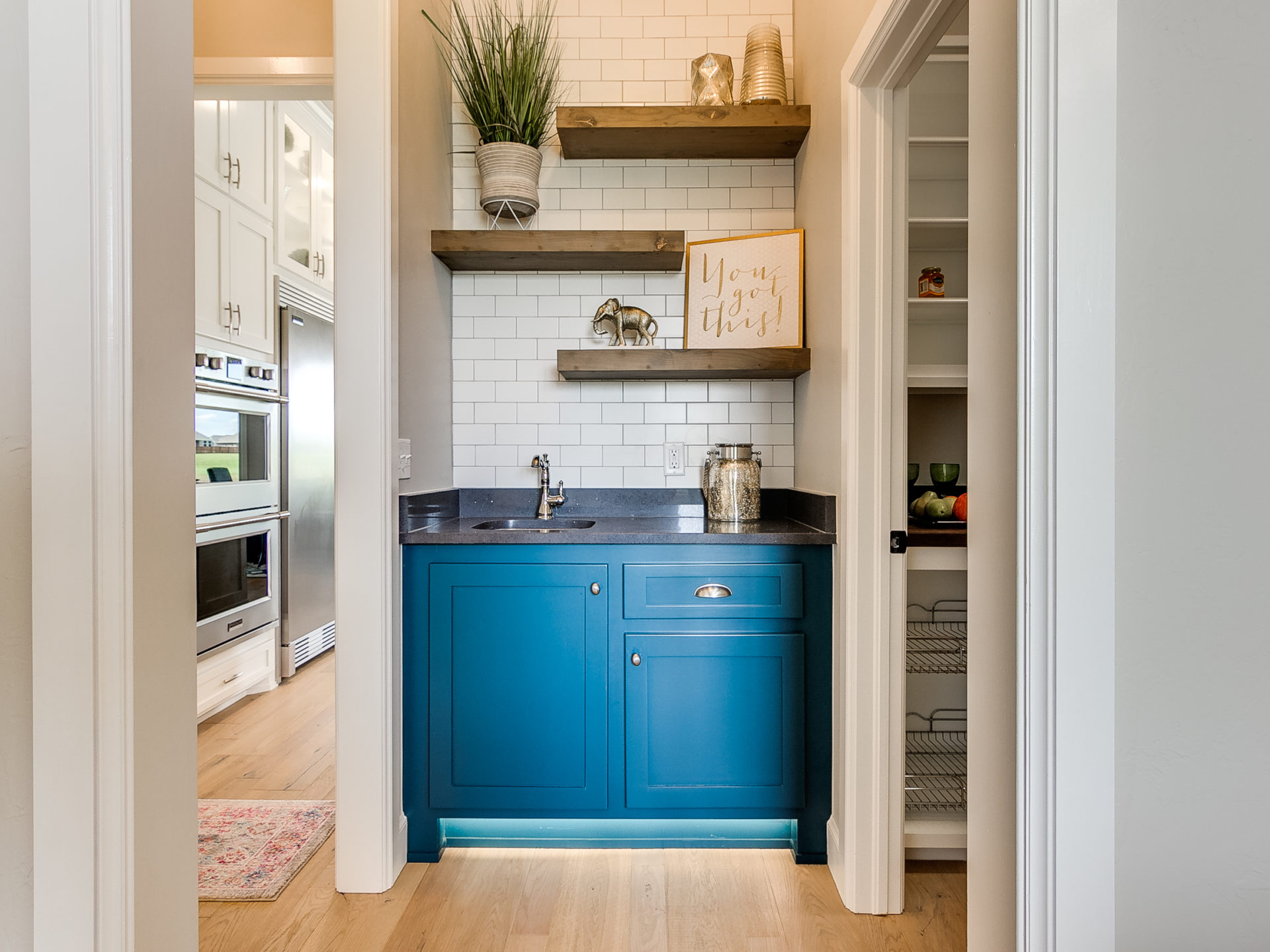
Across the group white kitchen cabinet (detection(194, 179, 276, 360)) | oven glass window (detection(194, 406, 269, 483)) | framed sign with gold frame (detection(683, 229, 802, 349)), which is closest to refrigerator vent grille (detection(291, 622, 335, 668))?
oven glass window (detection(194, 406, 269, 483))

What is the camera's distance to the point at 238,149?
308 centimetres

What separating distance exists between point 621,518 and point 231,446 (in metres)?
1.76

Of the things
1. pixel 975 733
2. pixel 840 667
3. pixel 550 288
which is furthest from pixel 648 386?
pixel 975 733

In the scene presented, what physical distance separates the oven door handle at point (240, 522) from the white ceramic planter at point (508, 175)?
1.64 metres

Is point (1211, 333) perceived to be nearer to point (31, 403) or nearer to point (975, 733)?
point (975, 733)

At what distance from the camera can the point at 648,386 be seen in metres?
2.68

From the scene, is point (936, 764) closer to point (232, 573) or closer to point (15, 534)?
point (15, 534)

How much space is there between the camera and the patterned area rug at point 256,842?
1.95 m

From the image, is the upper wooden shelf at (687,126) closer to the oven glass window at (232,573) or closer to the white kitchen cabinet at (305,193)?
the white kitchen cabinet at (305,193)

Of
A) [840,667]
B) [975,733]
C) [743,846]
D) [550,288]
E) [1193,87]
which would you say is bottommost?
[743,846]

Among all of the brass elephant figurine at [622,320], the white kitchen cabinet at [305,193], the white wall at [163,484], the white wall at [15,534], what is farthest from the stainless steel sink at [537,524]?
the white kitchen cabinet at [305,193]

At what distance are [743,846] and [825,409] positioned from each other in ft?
4.52

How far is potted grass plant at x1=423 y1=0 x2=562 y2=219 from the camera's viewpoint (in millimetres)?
2408

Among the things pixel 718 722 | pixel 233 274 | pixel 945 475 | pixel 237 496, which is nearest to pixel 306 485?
pixel 237 496
